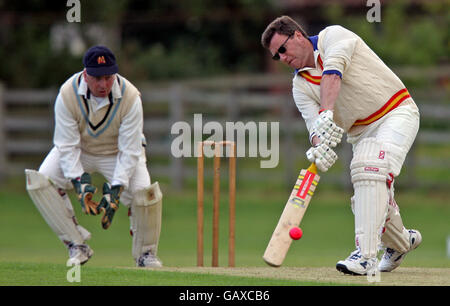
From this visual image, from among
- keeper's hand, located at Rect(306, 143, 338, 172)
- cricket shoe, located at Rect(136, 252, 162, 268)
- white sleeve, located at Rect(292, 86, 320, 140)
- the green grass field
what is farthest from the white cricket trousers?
keeper's hand, located at Rect(306, 143, 338, 172)

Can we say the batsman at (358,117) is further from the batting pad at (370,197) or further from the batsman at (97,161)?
the batsman at (97,161)

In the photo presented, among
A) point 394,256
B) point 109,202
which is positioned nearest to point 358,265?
point 394,256

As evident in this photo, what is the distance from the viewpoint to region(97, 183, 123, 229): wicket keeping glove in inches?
255

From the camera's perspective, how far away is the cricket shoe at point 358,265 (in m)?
5.44

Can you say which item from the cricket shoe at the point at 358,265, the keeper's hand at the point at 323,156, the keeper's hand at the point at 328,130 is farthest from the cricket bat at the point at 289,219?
the cricket shoe at the point at 358,265

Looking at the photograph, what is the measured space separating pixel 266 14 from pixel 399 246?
14.9 meters

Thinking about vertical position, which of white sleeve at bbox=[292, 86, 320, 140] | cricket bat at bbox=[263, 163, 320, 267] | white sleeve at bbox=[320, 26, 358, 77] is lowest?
cricket bat at bbox=[263, 163, 320, 267]

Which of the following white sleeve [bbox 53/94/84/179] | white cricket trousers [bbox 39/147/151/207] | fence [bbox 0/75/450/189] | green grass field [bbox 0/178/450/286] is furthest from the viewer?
fence [bbox 0/75/450/189]

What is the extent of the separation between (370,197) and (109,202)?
2.01 m

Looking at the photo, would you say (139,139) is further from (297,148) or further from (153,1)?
(153,1)

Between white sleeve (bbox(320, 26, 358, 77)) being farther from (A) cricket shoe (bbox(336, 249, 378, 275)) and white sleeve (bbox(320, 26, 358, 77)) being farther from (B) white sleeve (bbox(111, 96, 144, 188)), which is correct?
(B) white sleeve (bbox(111, 96, 144, 188))

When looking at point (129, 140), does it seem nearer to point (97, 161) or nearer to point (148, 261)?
point (97, 161)

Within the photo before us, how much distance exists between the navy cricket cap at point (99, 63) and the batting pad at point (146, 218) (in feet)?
3.12

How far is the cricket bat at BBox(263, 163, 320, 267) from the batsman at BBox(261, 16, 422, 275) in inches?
4.4
